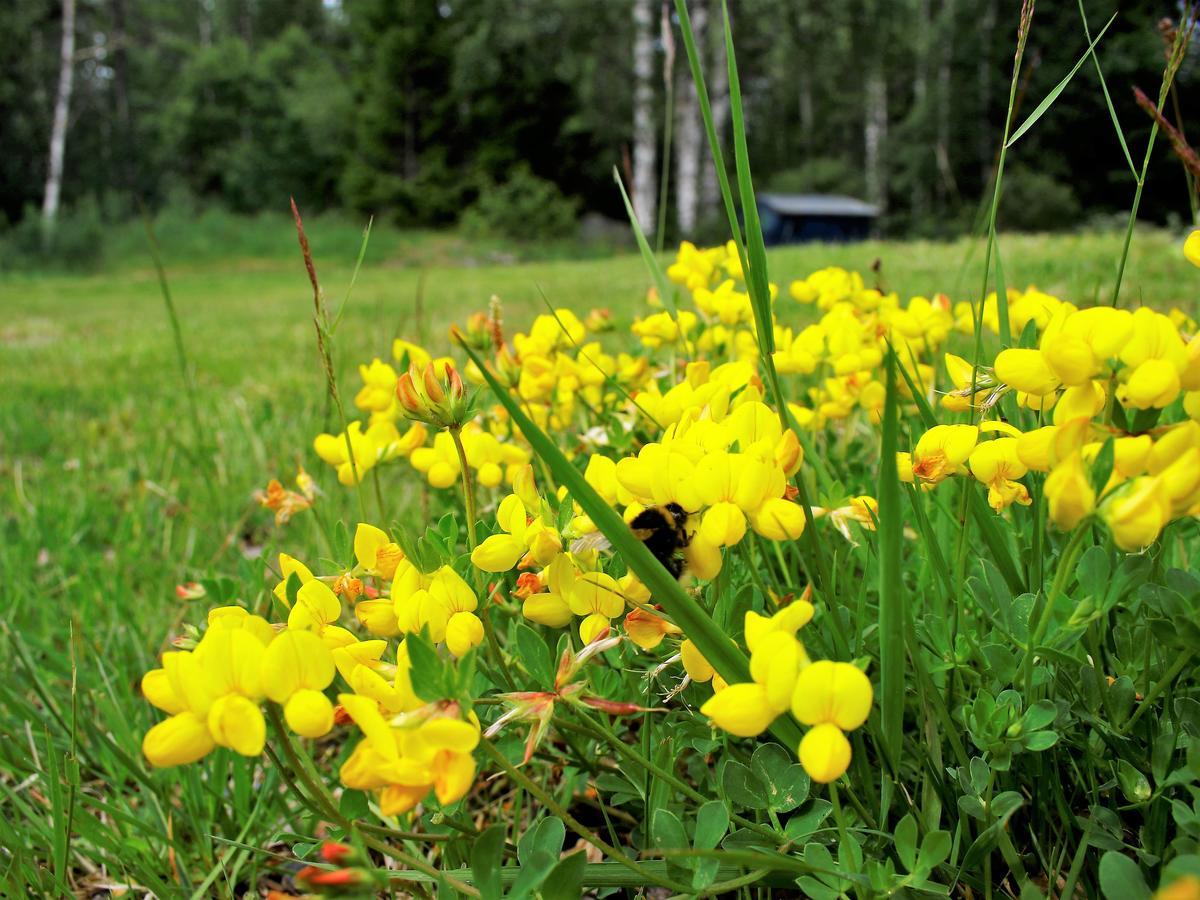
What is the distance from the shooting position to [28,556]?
179cm

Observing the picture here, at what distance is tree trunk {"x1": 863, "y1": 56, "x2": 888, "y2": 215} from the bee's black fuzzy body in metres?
29.7

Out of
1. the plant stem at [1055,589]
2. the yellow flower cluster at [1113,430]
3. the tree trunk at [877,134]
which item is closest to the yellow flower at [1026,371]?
the yellow flower cluster at [1113,430]

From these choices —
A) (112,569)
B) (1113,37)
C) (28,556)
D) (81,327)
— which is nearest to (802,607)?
(112,569)

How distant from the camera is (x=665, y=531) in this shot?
617mm

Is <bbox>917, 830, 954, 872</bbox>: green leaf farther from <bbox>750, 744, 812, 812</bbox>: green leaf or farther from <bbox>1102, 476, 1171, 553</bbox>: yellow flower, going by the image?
<bbox>1102, 476, 1171, 553</bbox>: yellow flower

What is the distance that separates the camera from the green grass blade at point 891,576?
514 mm

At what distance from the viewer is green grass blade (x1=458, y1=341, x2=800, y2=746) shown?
542mm

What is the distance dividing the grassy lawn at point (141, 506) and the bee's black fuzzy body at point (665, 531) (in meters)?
0.47

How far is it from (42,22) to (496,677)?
2599cm

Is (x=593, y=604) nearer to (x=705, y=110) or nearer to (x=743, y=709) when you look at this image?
(x=743, y=709)

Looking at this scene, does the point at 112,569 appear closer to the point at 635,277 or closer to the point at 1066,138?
the point at 635,277

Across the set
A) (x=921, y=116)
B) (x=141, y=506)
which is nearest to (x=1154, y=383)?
(x=141, y=506)

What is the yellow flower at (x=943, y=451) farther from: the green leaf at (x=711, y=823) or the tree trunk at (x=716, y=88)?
the tree trunk at (x=716, y=88)

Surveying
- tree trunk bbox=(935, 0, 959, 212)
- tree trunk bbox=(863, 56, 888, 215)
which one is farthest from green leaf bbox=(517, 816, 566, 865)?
tree trunk bbox=(863, 56, 888, 215)
